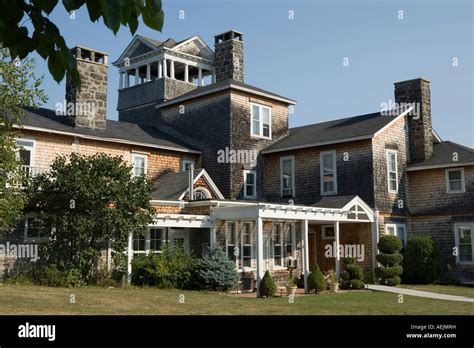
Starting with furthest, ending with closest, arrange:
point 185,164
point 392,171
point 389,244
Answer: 1. point 185,164
2. point 392,171
3. point 389,244

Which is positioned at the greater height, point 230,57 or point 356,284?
point 230,57

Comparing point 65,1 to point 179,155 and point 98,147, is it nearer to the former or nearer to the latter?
point 98,147

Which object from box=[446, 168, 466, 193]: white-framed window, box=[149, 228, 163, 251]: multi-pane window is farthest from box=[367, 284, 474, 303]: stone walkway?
box=[149, 228, 163, 251]: multi-pane window

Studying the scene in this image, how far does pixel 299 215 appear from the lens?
71.3 feet

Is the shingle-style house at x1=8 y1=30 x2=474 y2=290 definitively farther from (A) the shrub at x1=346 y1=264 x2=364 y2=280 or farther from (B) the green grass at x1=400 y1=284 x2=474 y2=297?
(B) the green grass at x1=400 y1=284 x2=474 y2=297

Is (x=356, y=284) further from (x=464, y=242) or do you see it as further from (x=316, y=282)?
(x=464, y=242)

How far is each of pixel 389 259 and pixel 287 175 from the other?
23.9 feet

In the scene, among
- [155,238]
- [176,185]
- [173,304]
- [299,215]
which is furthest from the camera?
[176,185]

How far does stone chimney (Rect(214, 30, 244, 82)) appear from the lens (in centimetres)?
3142

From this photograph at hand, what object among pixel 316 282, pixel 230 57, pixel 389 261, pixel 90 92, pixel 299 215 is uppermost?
pixel 230 57

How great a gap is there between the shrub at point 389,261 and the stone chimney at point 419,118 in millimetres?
5741

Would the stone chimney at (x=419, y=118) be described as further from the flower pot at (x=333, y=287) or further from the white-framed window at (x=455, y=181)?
the flower pot at (x=333, y=287)

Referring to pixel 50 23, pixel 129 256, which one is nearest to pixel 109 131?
pixel 129 256

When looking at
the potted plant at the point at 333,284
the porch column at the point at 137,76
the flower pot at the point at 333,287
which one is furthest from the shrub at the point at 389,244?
the porch column at the point at 137,76
